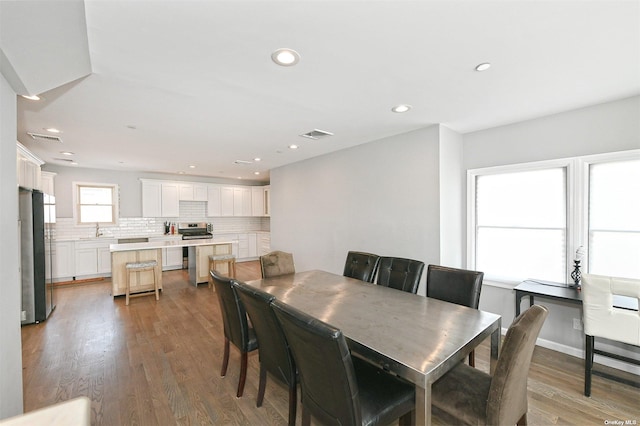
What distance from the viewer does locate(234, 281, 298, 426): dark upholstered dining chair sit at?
5.65 feet

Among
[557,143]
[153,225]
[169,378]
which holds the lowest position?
[169,378]

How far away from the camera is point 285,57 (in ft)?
6.05

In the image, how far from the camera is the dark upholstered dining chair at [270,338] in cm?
172

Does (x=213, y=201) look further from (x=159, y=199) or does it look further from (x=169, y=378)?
(x=169, y=378)

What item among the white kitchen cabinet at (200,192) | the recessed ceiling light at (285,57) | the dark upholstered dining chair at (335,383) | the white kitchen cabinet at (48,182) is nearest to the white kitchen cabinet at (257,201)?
the white kitchen cabinet at (200,192)

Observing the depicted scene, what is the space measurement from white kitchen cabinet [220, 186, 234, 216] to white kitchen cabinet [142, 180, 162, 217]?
1.59 meters

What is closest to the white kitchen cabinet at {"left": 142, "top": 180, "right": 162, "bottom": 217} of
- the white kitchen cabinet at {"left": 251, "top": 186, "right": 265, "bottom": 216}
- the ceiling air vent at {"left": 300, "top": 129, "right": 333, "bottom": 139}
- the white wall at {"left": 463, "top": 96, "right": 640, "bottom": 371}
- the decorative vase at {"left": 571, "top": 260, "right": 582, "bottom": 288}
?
the white kitchen cabinet at {"left": 251, "top": 186, "right": 265, "bottom": 216}

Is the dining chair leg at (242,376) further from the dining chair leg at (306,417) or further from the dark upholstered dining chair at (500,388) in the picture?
the dark upholstered dining chair at (500,388)

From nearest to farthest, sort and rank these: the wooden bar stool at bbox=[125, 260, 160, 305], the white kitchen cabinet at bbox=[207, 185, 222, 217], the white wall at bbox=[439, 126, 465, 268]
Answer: the white wall at bbox=[439, 126, 465, 268] < the wooden bar stool at bbox=[125, 260, 160, 305] < the white kitchen cabinet at bbox=[207, 185, 222, 217]

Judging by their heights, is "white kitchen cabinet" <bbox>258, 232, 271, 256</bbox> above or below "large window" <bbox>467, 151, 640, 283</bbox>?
below

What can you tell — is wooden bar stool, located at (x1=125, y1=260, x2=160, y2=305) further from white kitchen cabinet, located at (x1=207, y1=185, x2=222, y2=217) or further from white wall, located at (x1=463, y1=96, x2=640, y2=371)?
white wall, located at (x1=463, y1=96, x2=640, y2=371)

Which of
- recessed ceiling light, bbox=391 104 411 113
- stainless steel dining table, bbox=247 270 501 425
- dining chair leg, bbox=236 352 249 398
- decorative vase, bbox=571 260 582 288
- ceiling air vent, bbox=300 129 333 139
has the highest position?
ceiling air vent, bbox=300 129 333 139

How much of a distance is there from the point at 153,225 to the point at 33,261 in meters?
3.44

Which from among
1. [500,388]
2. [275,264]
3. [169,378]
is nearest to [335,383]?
[500,388]
